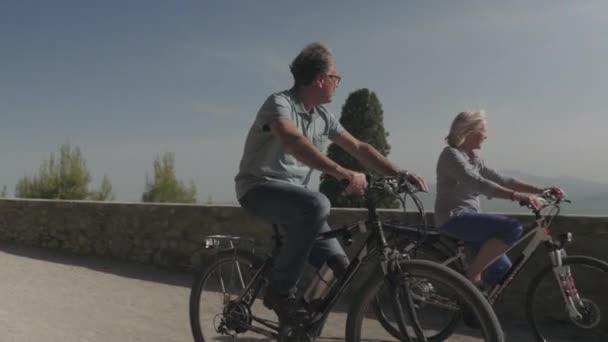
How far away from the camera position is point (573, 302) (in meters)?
3.65

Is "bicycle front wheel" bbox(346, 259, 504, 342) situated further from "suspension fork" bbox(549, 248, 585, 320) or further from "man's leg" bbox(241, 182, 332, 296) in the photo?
"suspension fork" bbox(549, 248, 585, 320)

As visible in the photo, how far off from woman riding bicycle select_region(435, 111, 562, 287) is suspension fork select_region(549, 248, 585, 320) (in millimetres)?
307

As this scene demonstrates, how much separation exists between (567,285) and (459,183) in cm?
95

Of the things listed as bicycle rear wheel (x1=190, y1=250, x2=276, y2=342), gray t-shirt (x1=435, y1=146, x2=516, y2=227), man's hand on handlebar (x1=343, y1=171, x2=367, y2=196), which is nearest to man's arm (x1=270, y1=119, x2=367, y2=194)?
→ man's hand on handlebar (x1=343, y1=171, x2=367, y2=196)

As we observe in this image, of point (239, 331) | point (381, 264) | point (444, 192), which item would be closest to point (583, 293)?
point (444, 192)

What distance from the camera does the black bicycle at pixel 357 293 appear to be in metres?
2.31

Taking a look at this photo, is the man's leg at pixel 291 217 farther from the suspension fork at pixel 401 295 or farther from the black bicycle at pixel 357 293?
the suspension fork at pixel 401 295

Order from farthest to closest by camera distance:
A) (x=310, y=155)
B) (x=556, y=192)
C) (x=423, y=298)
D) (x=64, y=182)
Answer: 1. (x=64, y=182)
2. (x=556, y=192)
3. (x=423, y=298)
4. (x=310, y=155)

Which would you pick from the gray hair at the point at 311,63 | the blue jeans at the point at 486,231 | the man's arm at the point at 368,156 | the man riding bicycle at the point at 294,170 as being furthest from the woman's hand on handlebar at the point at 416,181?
the blue jeans at the point at 486,231

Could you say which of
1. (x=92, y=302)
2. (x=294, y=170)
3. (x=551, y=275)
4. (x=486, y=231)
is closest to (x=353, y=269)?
(x=294, y=170)

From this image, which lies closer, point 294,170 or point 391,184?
point 391,184

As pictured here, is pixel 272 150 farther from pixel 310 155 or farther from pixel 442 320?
pixel 442 320

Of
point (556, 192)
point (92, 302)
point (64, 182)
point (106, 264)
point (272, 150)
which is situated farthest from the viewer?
point (64, 182)

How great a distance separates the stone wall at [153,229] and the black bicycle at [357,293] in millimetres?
1810
